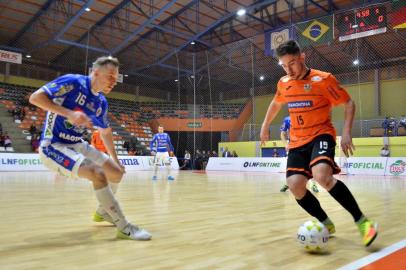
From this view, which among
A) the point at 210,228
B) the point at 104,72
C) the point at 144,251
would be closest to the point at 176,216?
the point at 210,228

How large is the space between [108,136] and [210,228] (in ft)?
4.25

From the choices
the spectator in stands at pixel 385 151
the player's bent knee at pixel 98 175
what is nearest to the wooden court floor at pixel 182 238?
the player's bent knee at pixel 98 175

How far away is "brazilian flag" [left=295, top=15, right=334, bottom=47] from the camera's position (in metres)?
15.7

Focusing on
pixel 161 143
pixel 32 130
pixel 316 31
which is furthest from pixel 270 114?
pixel 32 130

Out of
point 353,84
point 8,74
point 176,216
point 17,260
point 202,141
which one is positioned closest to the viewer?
point 17,260

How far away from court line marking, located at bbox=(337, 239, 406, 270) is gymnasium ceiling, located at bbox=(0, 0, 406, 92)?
1719 cm

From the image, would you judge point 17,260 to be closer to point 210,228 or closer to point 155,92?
point 210,228

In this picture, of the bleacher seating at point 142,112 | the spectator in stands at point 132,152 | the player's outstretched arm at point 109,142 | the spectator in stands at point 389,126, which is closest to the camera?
the player's outstretched arm at point 109,142

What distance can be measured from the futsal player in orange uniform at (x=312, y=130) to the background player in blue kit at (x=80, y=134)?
4.50 ft

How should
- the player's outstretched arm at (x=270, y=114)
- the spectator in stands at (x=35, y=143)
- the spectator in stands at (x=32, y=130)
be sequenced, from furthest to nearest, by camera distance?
the spectator in stands at (x=32, y=130) < the spectator in stands at (x=35, y=143) < the player's outstretched arm at (x=270, y=114)

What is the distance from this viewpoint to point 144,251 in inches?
104

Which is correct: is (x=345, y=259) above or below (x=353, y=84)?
below

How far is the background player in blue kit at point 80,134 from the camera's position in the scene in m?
2.97

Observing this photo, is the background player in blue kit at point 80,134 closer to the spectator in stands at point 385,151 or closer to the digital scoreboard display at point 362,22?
the digital scoreboard display at point 362,22
